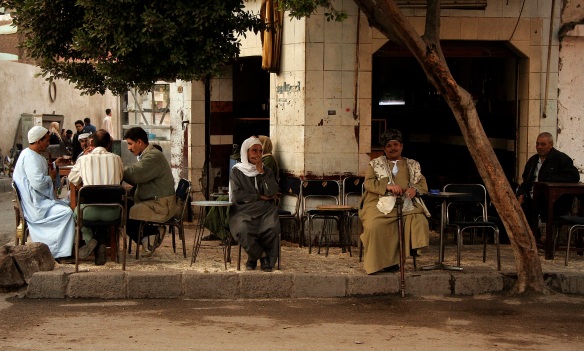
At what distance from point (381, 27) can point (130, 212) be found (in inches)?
136

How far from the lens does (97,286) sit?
9766mm

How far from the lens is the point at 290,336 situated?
797cm

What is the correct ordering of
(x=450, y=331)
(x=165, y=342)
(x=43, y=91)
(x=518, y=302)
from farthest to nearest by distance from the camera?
(x=43, y=91) → (x=518, y=302) → (x=450, y=331) → (x=165, y=342)

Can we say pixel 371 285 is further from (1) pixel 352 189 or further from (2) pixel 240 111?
(2) pixel 240 111

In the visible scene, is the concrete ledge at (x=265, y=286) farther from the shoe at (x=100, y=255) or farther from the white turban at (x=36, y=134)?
the white turban at (x=36, y=134)

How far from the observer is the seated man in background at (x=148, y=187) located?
36.2ft

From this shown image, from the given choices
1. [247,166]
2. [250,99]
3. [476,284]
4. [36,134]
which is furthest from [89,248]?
[250,99]

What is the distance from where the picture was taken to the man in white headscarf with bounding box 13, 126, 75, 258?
10703 mm

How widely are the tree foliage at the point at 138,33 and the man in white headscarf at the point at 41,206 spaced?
1.30 metres

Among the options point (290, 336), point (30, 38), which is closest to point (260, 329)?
point (290, 336)

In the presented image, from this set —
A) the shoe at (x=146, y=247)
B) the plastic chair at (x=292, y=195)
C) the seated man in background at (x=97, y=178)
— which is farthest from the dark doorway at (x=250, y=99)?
the seated man in background at (x=97, y=178)

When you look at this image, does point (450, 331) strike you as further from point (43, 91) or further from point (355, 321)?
point (43, 91)

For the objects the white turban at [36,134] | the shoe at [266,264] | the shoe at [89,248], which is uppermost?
the white turban at [36,134]

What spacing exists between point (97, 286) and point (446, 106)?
7.38m
